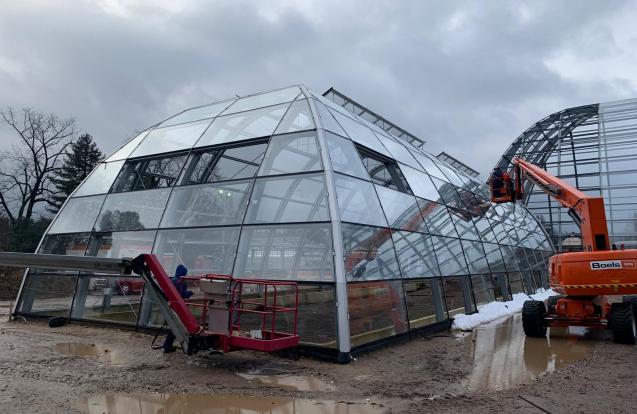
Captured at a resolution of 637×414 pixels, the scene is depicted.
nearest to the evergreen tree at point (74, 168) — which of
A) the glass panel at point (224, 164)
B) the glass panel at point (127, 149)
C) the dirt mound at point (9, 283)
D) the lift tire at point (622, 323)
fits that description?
the dirt mound at point (9, 283)

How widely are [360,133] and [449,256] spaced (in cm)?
430

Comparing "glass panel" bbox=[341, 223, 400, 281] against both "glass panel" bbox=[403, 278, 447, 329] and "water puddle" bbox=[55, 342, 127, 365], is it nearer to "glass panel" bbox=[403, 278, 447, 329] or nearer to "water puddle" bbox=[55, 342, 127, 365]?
A: "glass panel" bbox=[403, 278, 447, 329]

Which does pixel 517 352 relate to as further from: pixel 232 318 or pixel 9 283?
pixel 9 283

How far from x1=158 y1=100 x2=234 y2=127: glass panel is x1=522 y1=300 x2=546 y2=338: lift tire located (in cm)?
1004

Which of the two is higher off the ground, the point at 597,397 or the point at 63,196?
the point at 63,196

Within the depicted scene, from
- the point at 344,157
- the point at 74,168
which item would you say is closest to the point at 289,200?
the point at 344,157

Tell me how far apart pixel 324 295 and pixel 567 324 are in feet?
22.0

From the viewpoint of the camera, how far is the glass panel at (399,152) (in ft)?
45.9

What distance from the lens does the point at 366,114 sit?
16734mm

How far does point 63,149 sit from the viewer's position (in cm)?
3838

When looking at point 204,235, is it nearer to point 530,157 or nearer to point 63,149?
point 530,157

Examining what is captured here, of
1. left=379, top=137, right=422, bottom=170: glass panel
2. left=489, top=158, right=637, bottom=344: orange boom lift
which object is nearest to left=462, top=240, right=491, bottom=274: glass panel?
left=489, top=158, right=637, bottom=344: orange boom lift

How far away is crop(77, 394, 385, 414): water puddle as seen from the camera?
5.60m

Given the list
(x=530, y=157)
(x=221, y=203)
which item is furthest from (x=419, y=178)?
(x=530, y=157)
